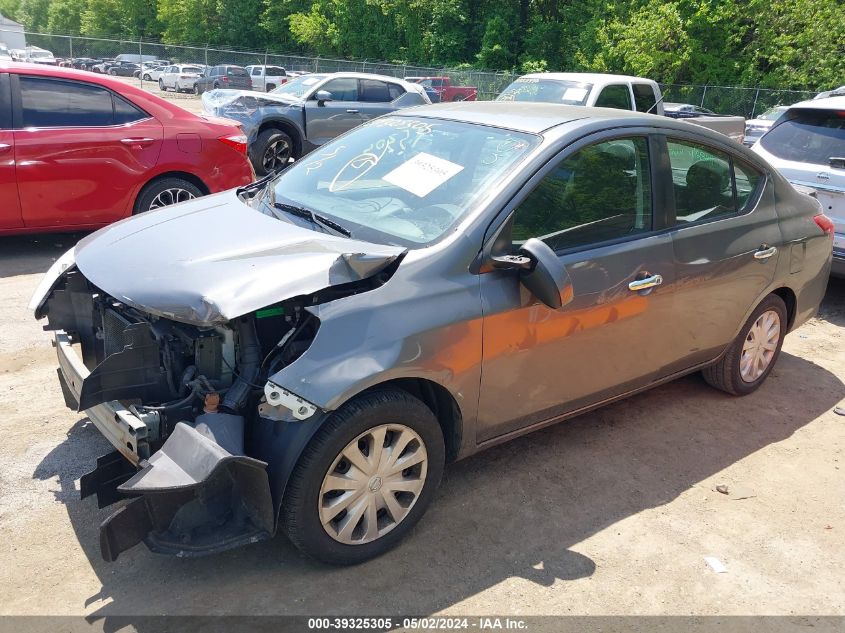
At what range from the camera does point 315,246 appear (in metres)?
3.21

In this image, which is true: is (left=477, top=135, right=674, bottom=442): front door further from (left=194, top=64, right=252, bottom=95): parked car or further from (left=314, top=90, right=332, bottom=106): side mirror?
(left=194, top=64, right=252, bottom=95): parked car

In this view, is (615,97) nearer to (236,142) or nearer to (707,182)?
(236,142)

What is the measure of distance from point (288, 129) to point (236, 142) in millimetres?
5548

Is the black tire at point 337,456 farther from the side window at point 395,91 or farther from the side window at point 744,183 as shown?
the side window at point 395,91

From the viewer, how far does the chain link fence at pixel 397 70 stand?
89.1ft

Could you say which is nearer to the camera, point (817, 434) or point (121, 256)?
point (121, 256)

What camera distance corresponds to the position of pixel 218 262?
10.2 ft

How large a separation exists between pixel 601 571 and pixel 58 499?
2426 mm

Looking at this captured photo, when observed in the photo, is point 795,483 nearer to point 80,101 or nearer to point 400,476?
point 400,476

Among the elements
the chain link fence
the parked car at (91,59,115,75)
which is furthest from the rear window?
the parked car at (91,59,115,75)

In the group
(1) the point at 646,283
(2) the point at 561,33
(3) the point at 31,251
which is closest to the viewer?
(1) the point at 646,283

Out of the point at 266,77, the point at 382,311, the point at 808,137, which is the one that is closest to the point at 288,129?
the point at 808,137

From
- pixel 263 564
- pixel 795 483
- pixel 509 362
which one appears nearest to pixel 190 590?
pixel 263 564

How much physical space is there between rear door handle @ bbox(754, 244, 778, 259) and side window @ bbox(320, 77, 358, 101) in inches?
409
